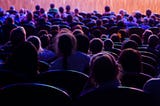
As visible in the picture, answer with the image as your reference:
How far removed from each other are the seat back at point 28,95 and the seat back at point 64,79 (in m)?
1.09

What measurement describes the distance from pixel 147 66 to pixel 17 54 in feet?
7.50

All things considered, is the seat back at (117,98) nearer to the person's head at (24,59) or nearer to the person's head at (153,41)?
the person's head at (24,59)

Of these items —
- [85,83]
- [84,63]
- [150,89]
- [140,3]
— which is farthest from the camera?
[140,3]

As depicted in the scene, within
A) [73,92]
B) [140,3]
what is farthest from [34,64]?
[140,3]

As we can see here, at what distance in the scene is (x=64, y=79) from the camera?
454 cm

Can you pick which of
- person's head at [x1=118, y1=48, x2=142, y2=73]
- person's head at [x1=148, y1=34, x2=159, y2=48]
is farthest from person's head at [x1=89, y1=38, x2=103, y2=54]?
person's head at [x1=118, y1=48, x2=142, y2=73]

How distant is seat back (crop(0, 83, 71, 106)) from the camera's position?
3.40 metres

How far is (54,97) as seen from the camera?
11.2ft

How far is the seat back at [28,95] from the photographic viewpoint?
3400 millimetres

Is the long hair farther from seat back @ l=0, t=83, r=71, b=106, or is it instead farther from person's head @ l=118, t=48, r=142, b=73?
seat back @ l=0, t=83, r=71, b=106

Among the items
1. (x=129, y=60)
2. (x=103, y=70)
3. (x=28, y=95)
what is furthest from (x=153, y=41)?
(x=28, y=95)

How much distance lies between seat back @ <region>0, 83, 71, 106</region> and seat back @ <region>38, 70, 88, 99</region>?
3.59ft

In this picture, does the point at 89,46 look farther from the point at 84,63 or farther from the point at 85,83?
the point at 85,83

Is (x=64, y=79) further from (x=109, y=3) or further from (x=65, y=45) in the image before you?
(x=109, y=3)
